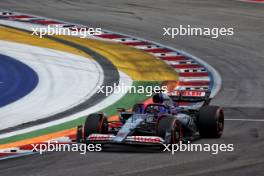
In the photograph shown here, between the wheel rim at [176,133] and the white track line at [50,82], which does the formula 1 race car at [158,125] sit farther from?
the white track line at [50,82]

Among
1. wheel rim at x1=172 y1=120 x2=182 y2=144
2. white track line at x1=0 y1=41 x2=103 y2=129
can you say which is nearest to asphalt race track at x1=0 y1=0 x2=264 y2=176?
wheel rim at x1=172 y1=120 x2=182 y2=144

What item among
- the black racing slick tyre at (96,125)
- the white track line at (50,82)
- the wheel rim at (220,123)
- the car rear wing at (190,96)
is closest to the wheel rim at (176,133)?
the wheel rim at (220,123)

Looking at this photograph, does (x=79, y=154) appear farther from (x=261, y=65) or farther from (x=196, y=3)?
(x=196, y=3)

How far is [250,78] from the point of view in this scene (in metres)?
26.2

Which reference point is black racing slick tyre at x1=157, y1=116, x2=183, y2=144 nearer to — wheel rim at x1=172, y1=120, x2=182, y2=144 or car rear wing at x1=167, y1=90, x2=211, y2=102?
wheel rim at x1=172, y1=120, x2=182, y2=144

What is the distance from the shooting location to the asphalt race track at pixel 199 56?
1534 centimetres

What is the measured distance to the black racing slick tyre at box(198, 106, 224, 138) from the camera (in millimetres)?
18062

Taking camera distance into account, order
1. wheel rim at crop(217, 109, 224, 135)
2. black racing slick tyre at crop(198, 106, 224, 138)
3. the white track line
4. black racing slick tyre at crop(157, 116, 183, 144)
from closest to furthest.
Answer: black racing slick tyre at crop(157, 116, 183, 144), black racing slick tyre at crop(198, 106, 224, 138), wheel rim at crop(217, 109, 224, 135), the white track line

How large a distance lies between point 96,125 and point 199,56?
41.5 feet

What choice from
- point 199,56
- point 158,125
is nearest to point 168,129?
point 158,125

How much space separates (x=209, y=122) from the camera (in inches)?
711

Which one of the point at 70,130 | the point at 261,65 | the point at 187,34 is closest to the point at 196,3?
the point at 187,34

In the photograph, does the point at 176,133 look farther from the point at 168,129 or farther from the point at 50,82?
the point at 50,82

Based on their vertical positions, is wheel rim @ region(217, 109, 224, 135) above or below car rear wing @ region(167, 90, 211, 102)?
below
